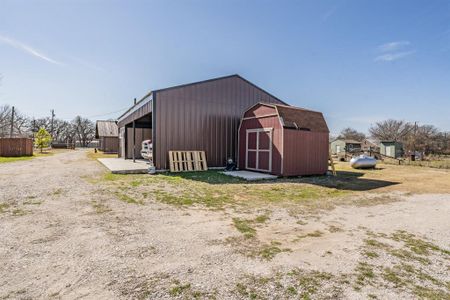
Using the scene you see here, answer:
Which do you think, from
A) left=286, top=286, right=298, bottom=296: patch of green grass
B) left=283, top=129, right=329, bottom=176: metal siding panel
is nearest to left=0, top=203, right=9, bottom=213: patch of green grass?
left=286, top=286, right=298, bottom=296: patch of green grass

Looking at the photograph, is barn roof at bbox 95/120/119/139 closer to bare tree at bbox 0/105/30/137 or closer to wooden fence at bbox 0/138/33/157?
wooden fence at bbox 0/138/33/157

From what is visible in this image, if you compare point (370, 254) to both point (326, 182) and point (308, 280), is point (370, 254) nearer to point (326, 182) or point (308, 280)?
point (308, 280)

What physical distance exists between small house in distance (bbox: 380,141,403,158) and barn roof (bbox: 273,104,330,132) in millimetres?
22132

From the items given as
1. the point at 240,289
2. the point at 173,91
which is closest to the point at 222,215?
the point at 240,289

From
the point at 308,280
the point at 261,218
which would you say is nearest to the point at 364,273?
the point at 308,280

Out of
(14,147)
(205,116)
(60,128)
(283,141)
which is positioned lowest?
(14,147)

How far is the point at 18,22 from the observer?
8117 millimetres

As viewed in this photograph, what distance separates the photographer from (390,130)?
4609 cm

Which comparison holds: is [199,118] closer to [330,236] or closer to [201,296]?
[330,236]

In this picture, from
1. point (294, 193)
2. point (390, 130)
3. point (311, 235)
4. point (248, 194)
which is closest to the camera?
point (311, 235)

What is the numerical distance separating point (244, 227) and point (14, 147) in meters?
24.7

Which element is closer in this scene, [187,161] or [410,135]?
[187,161]

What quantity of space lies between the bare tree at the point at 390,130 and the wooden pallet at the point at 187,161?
44814 mm

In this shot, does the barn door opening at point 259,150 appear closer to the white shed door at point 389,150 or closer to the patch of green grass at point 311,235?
the patch of green grass at point 311,235
